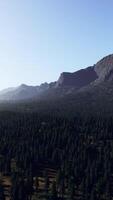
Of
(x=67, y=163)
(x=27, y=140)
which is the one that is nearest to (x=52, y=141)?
(x=27, y=140)

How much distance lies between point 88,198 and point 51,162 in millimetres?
48459

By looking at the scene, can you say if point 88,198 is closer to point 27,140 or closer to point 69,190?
point 69,190

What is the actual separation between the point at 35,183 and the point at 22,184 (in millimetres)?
11618

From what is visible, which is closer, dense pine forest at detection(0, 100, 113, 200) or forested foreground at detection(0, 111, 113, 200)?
dense pine forest at detection(0, 100, 113, 200)

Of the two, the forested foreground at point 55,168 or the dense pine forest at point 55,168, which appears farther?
the forested foreground at point 55,168

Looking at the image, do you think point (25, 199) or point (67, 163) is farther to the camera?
point (67, 163)

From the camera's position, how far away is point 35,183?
132m

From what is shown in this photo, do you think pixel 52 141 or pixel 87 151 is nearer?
pixel 87 151

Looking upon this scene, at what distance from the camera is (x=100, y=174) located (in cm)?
14125

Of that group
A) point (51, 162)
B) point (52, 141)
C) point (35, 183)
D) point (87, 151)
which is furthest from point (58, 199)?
point (52, 141)

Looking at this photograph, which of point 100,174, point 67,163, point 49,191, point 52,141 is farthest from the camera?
point 52,141

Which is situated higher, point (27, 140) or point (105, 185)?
point (27, 140)

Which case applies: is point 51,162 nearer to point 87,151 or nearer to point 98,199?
point 87,151

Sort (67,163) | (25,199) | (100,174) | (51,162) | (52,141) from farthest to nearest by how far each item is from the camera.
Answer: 1. (52,141)
2. (51,162)
3. (67,163)
4. (100,174)
5. (25,199)
